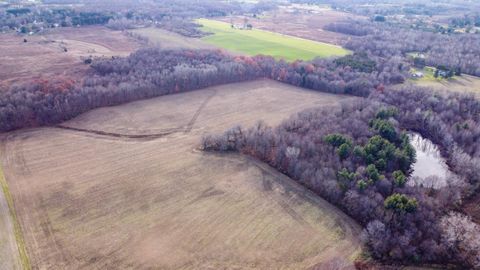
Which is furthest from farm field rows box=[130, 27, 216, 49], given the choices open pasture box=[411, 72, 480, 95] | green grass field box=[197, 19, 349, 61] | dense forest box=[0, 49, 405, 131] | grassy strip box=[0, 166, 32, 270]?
grassy strip box=[0, 166, 32, 270]

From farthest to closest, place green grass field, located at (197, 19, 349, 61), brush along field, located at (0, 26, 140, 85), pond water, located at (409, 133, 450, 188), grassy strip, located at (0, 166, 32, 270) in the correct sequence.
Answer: green grass field, located at (197, 19, 349, 61), brush along field, located at (0, 26, 140, 85), pond water, located at (409, 133, 450, 188), grassy strip, located at (0, 166, 32, 270)

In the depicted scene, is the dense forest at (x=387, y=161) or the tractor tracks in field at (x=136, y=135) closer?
the dense forest at (x=387, y=161)

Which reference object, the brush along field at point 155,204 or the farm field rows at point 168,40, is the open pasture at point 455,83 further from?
Result: the farm field rows at point 168,40

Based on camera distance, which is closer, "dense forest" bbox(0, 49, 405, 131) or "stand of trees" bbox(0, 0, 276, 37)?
"dense forest" bbox(0, 49, 405, 131)

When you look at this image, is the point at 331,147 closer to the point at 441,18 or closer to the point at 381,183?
the point at 381,183

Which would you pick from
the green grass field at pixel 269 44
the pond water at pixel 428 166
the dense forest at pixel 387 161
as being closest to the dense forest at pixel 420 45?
the green grass field at pixel 269 44

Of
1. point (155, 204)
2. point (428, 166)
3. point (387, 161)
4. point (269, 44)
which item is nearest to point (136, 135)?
point (155, 204)

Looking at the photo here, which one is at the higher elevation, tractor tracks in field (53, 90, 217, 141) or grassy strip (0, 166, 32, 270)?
tractor tracks in field (53, 90, 217, 141)

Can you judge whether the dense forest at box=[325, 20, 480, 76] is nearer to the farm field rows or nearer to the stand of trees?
the farm field rows
